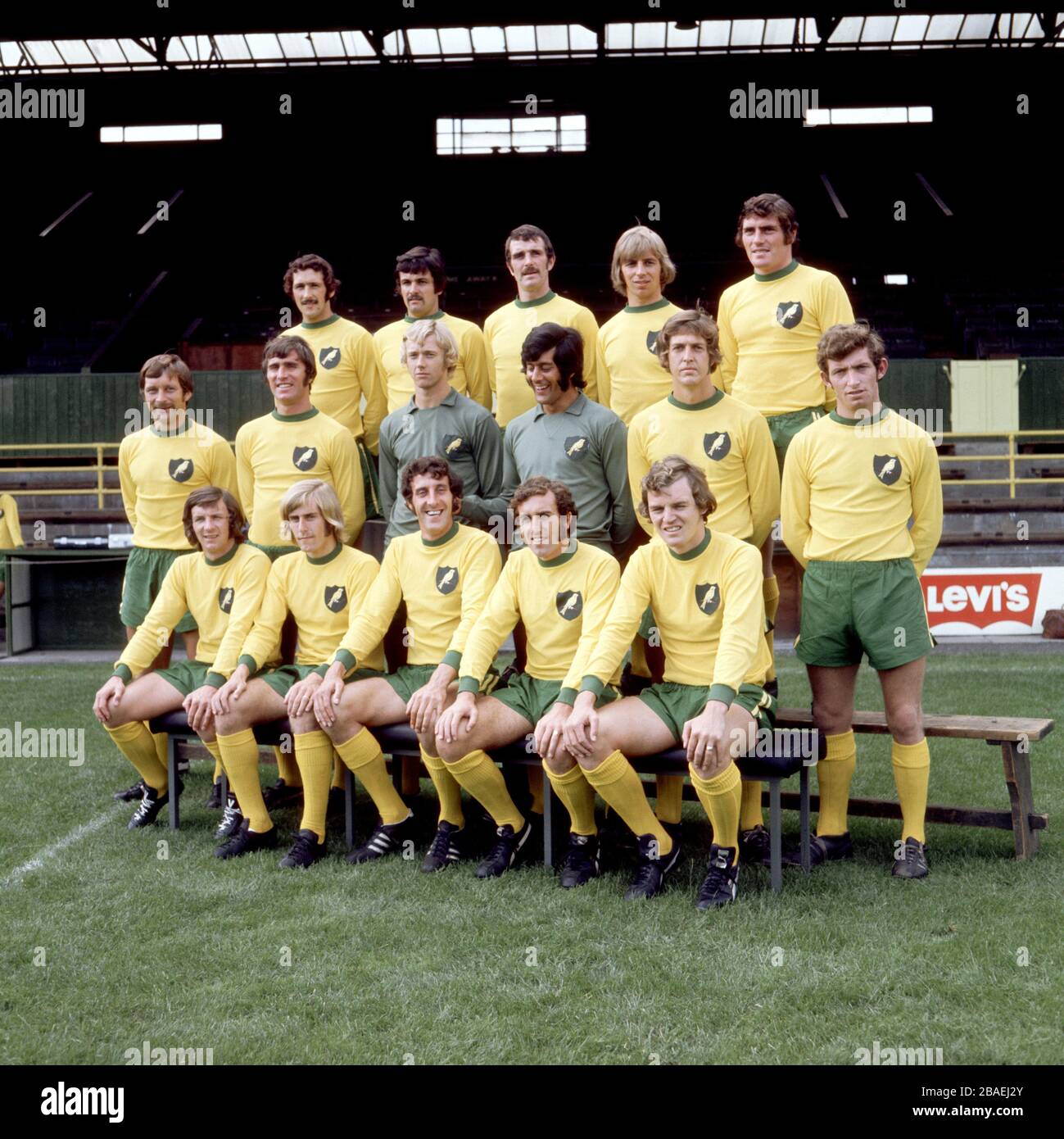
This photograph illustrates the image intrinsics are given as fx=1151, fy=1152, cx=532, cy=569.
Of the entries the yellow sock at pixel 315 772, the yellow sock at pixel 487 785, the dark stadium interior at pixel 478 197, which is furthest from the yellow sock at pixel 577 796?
the dark stadium interior at pixel 478 197

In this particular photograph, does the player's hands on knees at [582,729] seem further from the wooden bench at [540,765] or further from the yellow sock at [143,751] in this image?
the yellow sock at [143,751]

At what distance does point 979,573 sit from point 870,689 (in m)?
3.27

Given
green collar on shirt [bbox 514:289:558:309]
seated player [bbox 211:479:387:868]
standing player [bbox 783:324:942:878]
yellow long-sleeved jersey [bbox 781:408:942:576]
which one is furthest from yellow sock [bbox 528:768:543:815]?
green collar on shirt [bbox 514:289:558:309]

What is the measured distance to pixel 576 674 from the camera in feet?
13.5

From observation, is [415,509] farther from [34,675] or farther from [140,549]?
[34,675]

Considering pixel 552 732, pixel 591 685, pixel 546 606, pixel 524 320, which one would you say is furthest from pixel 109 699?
pixel 524 320

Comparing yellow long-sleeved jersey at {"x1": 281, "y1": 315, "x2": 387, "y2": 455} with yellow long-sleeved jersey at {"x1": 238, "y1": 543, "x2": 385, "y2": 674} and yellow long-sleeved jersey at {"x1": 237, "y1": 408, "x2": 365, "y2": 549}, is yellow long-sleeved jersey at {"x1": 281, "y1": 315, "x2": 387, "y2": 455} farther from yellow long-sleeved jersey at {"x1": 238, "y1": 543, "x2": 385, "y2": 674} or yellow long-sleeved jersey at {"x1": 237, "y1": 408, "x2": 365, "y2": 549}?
yellow long-sleeved jersey at {"x1": 238, "y1": 543, "x2": 385, "y2": 674}

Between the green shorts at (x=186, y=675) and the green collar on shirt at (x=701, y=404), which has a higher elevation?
the green collar on shirt at (x=701, y=404)

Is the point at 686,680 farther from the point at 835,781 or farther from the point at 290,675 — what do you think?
the point at 290,675

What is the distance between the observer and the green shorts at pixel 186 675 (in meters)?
5.06

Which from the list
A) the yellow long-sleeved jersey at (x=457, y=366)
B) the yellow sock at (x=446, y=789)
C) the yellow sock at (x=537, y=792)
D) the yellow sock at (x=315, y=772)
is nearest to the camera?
the yellow sock at (x=446, y=789)

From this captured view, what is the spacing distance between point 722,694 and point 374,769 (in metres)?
1.50

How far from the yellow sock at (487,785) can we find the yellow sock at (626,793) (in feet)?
1.40

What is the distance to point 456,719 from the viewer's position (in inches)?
165
